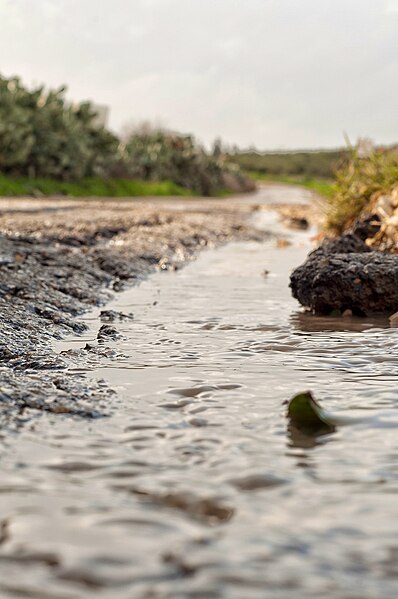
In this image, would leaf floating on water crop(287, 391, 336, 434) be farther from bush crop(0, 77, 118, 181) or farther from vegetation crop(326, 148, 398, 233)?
bush crop(0, 77, 118, 181)

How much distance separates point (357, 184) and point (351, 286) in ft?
19.1

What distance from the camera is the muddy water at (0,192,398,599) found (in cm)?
161

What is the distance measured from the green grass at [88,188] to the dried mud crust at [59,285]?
39.8 feet

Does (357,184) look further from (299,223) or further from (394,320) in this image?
(299,223)

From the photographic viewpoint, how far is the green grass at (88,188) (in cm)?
2456

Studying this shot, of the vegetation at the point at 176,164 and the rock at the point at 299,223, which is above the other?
the vegetation at the point at 176,164

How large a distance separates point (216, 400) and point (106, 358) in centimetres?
86

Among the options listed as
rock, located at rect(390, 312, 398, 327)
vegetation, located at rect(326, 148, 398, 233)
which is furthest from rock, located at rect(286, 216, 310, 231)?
rock, located at rect(390, 312, 398, 327)

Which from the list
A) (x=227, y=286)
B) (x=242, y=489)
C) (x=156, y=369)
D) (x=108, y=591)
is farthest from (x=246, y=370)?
(x=227, y=286)

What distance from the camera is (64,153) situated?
28.5 metres

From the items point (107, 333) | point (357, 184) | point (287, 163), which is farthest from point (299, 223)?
point (287, 163)

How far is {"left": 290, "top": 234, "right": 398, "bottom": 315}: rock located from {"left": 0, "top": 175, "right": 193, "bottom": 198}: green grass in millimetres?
19049

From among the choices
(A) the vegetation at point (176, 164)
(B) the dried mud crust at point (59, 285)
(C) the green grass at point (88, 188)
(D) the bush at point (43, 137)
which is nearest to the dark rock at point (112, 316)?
(B) the dried mud crust at point (59, 285)

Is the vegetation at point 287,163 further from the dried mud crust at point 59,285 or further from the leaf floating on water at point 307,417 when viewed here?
the leaf floating on water at point 307,417
